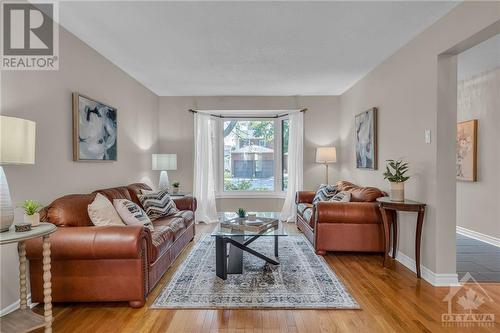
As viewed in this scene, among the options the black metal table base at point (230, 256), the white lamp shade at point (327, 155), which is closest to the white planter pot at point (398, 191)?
the black metal table base at point (230, 256)

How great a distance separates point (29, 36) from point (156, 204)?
222 cm

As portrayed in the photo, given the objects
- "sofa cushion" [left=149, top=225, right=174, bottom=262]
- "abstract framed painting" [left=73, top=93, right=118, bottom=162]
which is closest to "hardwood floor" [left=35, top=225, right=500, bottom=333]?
"sofa cushion" [left=149, top=225, right=174, bottom=262]

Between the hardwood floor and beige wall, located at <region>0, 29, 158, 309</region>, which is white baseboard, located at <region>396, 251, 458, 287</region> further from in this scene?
beige wall, located at <region>0, 29, 158, 309</region>

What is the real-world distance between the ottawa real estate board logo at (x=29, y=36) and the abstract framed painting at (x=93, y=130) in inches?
19.0

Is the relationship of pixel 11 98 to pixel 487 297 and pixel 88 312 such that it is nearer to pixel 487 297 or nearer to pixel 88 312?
pixel 88 312

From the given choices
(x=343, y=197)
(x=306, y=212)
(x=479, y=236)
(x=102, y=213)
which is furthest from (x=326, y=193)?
(x=102, y=213)

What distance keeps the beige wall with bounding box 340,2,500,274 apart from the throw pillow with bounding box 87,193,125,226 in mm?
3125

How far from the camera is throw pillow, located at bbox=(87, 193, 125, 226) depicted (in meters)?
2.70

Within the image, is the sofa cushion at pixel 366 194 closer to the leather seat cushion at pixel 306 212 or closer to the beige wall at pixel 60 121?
the leather seat cushion at pixel 306 212

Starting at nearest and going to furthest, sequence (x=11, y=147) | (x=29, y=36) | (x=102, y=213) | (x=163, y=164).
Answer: (x=11, y=147)
(x=29, y=36)
(x=102, y=213)
(x=163, y=164)

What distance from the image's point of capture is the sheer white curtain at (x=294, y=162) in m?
5.86

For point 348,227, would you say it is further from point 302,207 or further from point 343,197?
point 302,207

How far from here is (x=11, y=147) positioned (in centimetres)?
175

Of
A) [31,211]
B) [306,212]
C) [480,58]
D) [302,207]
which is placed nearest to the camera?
[31,211]
